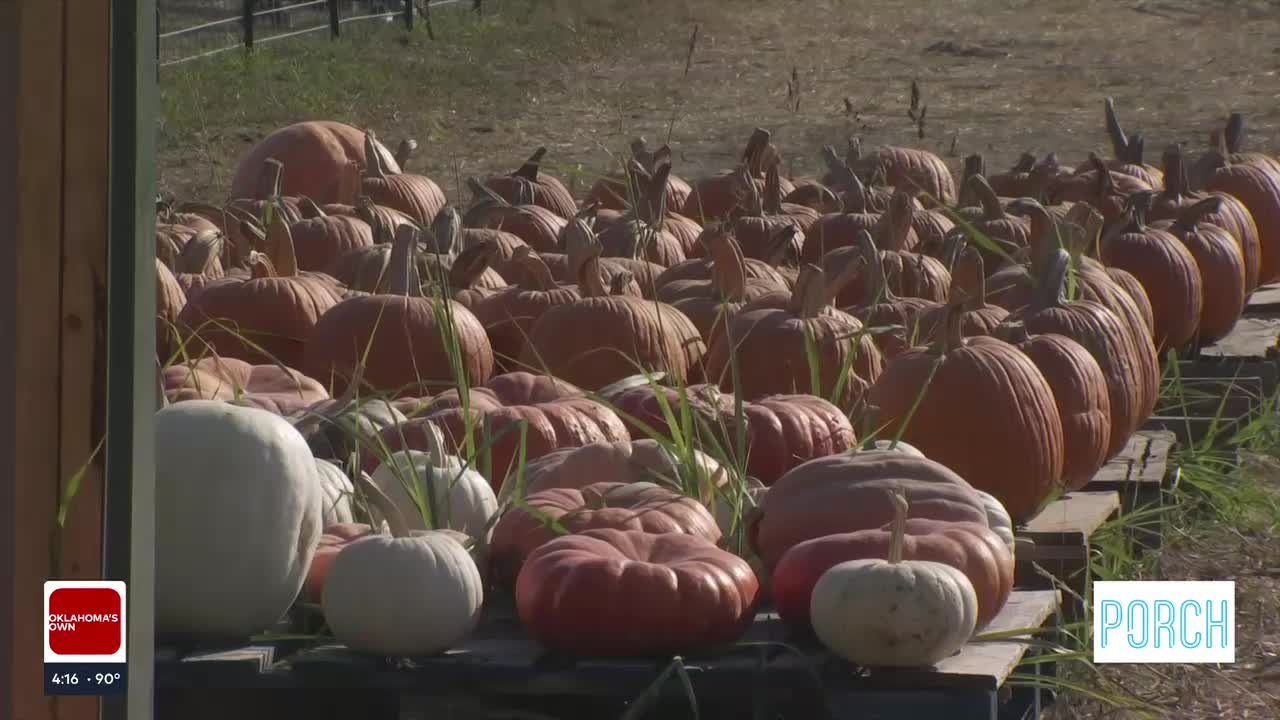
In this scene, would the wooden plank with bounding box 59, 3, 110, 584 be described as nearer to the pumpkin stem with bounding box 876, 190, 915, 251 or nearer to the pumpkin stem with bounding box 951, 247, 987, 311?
the pumpkin stem with bounding box 951, 247, 987, 311

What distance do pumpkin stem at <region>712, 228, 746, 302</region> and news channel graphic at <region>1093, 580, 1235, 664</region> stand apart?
1.23 meters

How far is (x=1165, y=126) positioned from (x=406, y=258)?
418 inches

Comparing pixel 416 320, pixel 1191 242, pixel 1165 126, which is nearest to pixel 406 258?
pixel 416 320

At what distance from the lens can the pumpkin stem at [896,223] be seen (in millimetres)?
4766

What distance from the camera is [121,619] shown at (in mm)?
1548

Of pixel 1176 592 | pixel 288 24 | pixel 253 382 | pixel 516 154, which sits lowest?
pixel 1176 592

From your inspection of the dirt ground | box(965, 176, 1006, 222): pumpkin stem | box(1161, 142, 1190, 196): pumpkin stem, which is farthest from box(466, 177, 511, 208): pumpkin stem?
the dirt ground

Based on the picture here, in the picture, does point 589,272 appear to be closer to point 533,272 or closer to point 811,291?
point 533,272

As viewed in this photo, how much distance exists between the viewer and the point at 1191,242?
217 inches

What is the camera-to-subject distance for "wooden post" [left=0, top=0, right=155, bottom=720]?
4.87ft

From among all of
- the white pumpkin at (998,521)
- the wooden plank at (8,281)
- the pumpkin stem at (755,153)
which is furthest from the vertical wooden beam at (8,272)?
the pumpkin stem at (755,153)

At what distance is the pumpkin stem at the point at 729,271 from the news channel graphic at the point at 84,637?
2.67 metres

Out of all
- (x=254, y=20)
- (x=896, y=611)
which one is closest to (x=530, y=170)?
(x=896, y=611)

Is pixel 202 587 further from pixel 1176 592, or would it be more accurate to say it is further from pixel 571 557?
pixel 1176 592
